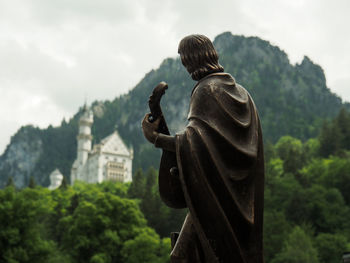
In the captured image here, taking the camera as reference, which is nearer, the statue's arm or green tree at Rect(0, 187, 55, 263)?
the statue's arm

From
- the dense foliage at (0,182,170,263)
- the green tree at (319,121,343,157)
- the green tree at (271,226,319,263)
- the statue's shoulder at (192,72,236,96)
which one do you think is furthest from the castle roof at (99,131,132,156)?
the statue's shoulder at (192,72,236,96)

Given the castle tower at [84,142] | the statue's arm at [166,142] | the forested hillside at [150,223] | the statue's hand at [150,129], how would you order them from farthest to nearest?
the castle tower at [84,142] → the forested hillside at [150,223] → the statue's hand at [150,129] → the statue's arm at [166,142]

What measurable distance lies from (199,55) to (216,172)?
1.38 meters

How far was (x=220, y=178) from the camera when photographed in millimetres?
5910

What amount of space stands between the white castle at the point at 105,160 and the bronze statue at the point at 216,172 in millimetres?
155332

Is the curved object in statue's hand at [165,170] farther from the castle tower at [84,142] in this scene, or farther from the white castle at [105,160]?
the castle tower at [84,142]

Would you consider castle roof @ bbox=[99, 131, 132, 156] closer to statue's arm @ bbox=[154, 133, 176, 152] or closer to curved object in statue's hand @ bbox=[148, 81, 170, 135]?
curved object in statue's hand @ bbox=[148, 81, 170, 135]

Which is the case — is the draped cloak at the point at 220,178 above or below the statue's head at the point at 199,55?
below

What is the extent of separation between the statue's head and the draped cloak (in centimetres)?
25

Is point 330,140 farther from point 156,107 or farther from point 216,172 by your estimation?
point 216,172

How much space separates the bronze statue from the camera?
5855 millimetres

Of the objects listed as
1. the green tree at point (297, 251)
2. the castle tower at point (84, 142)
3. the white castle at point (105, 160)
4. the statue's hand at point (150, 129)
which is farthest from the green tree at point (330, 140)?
the castle tower at point (84, 142)

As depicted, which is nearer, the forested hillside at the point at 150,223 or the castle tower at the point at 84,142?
the forested hillside at the point at 150,223

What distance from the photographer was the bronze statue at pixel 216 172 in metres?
5.86
